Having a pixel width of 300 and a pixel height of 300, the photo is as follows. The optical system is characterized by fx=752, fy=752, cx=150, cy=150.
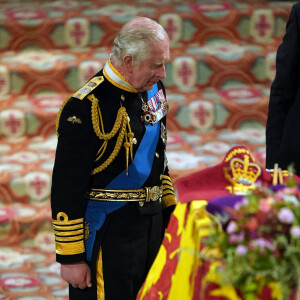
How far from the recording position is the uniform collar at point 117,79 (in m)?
2.15

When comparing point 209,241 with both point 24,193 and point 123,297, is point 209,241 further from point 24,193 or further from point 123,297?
point 24,193

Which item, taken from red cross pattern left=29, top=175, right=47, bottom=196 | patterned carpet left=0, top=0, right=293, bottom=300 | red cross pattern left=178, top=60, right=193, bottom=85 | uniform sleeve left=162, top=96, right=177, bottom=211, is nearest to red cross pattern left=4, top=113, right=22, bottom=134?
patterned carpet left=0, top=0, right=293, bottom=300

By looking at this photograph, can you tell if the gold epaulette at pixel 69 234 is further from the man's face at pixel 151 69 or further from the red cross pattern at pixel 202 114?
the red cross pattern at pixel 202 114

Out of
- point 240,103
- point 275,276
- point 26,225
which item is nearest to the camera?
point 275,276

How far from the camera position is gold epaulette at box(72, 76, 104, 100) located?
2115 mm

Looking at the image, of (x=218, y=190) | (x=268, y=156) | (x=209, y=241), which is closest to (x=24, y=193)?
(x=268, y=156)

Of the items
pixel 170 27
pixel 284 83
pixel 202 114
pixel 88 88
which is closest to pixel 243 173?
pixel 88 88

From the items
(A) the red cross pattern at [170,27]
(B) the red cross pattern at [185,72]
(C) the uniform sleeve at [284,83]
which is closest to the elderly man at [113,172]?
(C) the uniform sleeve at [284,83]

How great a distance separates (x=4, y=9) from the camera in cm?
485

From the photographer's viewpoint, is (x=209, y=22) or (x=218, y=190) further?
(x=209, y=22)

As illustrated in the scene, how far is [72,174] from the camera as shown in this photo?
2.09m

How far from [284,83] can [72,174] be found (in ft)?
2.57

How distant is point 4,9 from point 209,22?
4.35 feet

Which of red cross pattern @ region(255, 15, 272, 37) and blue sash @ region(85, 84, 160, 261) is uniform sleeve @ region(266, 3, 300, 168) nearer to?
blue sash @ region(85, 84, 160, 261)
